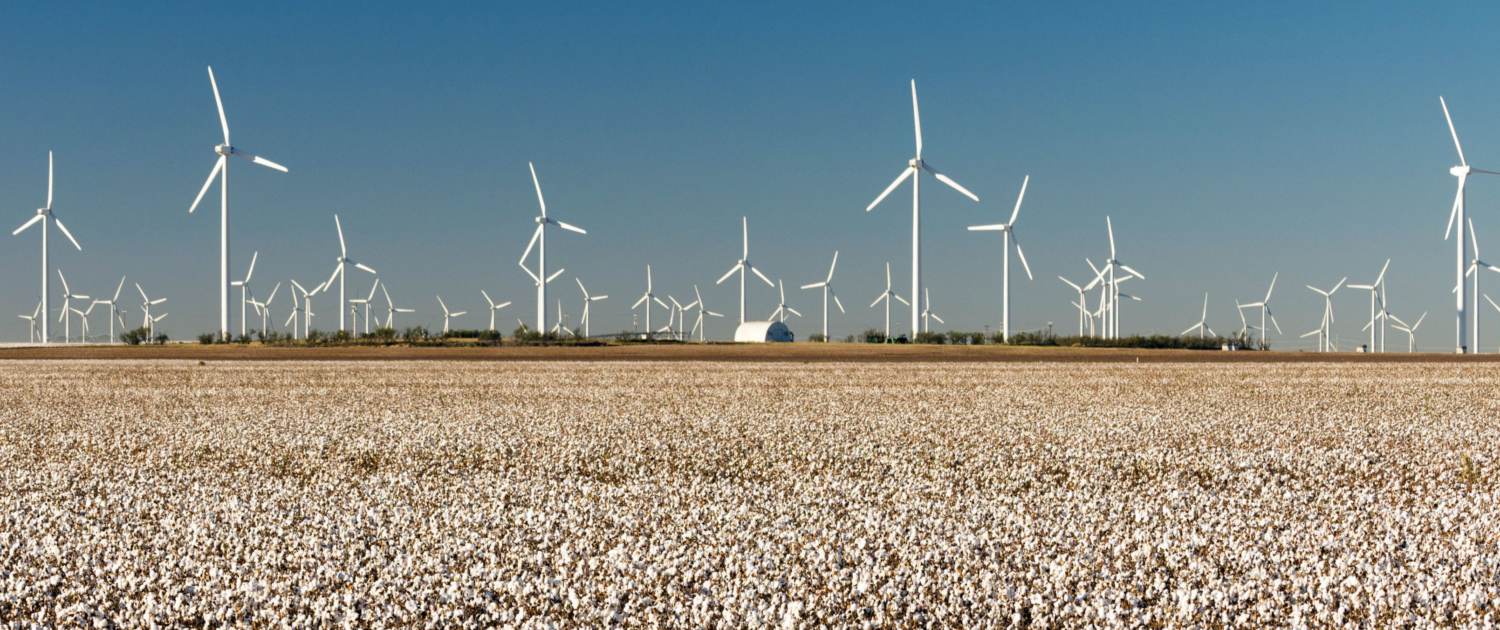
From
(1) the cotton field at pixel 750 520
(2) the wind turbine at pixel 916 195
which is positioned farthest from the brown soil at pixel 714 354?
(1) the cotton field at pixel 750 520

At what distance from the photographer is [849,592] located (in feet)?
16.6

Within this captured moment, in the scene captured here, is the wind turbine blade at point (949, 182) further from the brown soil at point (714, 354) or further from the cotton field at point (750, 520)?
the cotton field at point (750, 520)

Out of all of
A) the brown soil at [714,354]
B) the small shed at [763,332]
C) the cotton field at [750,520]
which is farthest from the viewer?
the small shed at [763,332]

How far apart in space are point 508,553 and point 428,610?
3.33ft

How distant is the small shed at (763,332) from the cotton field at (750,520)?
4312 inches

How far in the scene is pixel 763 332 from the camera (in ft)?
411

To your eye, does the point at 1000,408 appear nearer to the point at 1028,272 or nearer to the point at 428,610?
the point at 428,610

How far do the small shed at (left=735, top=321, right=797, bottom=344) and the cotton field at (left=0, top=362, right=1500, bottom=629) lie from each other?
359 feet

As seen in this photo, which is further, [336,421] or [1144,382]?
[1144,382]

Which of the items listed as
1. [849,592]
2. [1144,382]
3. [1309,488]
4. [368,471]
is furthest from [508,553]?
[1144,382]

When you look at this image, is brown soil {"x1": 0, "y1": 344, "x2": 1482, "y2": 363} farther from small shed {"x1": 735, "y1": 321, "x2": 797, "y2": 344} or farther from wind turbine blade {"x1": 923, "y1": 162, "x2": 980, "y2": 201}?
small shed {"x1": 735, "y1": 321, "x2": 797, "y2": 344}

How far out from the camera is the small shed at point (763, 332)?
125188 millimetres

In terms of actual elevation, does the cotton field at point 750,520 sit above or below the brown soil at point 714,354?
below

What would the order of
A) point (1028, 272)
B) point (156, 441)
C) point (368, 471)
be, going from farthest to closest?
point (1028, 272)
point (156, 441)
point (368, 471)
